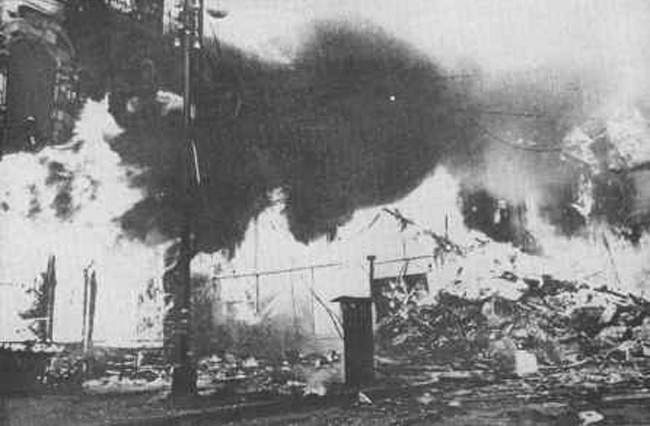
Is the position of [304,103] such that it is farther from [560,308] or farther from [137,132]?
[560,308]

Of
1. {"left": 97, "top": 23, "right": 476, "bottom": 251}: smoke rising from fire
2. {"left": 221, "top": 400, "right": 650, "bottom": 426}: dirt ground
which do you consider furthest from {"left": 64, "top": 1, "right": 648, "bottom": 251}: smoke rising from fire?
{"left": 221, "top": 400, "right": 650, "bottom": 426}: dirt ground

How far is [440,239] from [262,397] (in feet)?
8.35

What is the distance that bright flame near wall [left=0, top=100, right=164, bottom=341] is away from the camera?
726 cm

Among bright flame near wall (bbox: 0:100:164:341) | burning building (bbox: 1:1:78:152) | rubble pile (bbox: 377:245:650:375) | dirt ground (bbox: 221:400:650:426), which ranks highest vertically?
burning building (bbox: 1:1:78:152)

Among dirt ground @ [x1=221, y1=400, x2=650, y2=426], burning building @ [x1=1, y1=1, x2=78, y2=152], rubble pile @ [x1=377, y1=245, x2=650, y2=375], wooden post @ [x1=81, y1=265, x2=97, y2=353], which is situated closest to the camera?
dirt ground @ [x1=221, y1=400, x2=650, y2=426]

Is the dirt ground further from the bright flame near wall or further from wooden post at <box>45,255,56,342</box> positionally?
wooden post at <box>45,255,56,342</box>

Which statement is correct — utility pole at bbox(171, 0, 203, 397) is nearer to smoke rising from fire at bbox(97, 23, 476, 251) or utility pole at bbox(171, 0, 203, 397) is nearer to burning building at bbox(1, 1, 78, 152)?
smoke rising from fire at bbox(97, 23, 476, 251)

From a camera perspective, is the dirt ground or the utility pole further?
the utility pole

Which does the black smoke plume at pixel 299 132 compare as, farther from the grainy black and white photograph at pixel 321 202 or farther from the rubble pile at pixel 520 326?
the rubble pile at pixel 520 326

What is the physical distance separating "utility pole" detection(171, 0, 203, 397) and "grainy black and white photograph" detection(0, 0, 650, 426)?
24 mm

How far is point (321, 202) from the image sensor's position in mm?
7367

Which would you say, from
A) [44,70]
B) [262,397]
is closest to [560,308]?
[262,397]

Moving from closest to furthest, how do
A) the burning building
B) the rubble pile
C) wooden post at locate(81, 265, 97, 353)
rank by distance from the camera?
the rubble pile, wooden post at locate(81, 265, 97, 353), the burning building

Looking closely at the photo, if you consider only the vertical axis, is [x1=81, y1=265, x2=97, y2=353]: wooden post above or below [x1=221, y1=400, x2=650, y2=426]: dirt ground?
above
